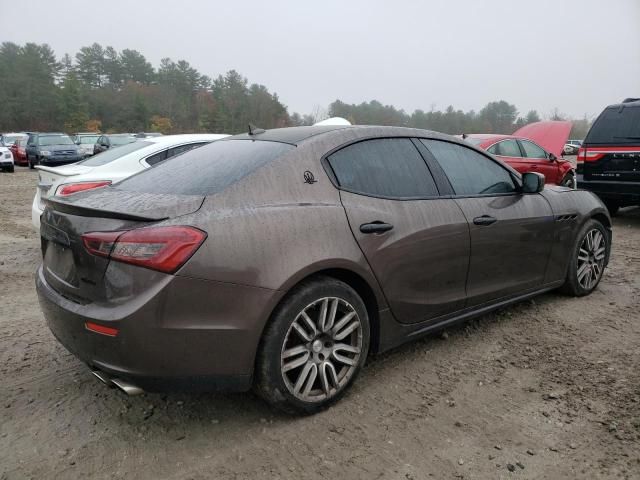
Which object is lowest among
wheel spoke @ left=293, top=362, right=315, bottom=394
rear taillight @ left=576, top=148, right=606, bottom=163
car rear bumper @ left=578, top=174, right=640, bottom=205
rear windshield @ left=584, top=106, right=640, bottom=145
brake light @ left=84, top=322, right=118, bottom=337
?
wheel spoke @ left=293, top=362, right=315, bottom=394

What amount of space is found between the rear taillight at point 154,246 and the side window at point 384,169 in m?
0.97

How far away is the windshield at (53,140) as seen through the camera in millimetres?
22000

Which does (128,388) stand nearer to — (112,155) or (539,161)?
(112,155)

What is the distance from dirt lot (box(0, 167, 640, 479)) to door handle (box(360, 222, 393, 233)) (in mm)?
915

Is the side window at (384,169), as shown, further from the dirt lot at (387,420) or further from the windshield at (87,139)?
the windshield at (87,139)

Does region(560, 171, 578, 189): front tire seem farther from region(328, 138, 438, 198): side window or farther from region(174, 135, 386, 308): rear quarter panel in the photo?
region(174, 135, 386, 308): rear quarter panel

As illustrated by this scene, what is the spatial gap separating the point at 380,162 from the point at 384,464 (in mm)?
1669

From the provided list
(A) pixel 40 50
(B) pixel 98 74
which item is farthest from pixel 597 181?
(B) pixel 98 74

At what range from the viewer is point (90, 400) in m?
2.81

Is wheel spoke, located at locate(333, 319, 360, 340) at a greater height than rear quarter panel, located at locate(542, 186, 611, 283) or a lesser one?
lesser

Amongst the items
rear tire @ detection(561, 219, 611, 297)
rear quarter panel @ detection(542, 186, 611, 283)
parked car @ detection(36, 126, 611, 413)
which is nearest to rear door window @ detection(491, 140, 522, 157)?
rear tire @ detection(561, 219, 611, 297)

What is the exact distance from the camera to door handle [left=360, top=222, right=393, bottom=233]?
2.76 meters

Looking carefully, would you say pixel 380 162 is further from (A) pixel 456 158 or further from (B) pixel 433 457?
(B) pixel 433 457

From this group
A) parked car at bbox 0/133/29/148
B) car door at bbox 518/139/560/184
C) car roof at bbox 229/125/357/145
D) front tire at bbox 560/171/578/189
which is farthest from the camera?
parked car at bbox 0/133/29/148
